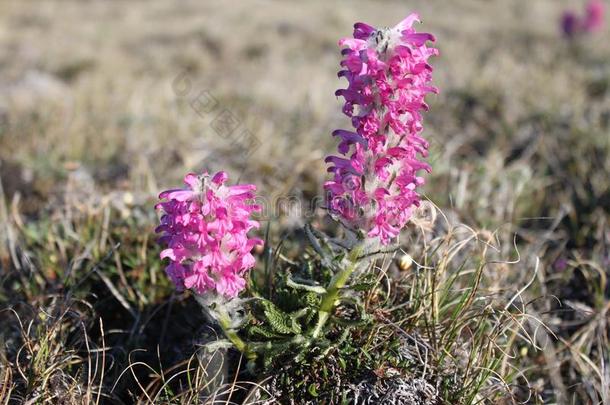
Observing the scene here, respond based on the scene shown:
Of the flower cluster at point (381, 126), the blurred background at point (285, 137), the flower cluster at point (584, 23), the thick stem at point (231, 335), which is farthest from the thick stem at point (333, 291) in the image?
the flower cluster at point (584, 23)

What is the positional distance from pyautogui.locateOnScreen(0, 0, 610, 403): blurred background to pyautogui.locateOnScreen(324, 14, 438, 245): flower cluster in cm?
85

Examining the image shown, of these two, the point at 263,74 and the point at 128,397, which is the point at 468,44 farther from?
the point at 128,397

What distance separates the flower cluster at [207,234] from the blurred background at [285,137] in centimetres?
130

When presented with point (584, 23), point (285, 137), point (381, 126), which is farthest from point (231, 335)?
point (584, 23)

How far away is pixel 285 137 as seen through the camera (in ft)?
19.5

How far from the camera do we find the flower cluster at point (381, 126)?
193 cm

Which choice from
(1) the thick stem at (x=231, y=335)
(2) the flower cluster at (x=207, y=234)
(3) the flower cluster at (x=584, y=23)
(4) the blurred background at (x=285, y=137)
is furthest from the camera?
(3) the flower cluster at (x=584, y=23)

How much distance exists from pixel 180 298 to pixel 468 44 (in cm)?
1104

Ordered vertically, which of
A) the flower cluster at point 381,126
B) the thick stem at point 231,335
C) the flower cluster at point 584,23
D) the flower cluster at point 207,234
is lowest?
the thick stem at point 231,335

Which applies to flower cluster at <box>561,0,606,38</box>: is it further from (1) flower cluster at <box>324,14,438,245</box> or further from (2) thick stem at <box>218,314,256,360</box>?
(2) thick stem at <box>218,314,256,360</box>

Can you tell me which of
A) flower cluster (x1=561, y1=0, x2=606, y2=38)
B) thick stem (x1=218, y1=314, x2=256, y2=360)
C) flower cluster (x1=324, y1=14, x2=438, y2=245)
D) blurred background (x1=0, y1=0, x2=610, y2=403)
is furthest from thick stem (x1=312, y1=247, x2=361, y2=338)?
flower cluster (x1=561, y1=0, x2=606, y2=38)

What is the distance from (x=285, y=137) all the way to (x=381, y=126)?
3.97m

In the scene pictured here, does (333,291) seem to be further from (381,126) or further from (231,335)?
(381,126)

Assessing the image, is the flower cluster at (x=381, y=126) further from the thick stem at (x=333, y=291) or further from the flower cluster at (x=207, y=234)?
the flower cluster at (x=207, y=234)
